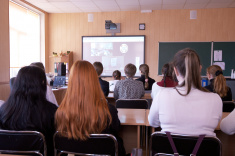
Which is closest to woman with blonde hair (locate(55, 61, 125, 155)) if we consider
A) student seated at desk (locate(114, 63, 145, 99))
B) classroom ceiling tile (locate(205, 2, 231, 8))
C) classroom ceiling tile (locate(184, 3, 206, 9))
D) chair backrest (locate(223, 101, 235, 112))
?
student seated at desk (locate(114, 63, 145, 99))

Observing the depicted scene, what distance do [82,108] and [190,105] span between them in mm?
690

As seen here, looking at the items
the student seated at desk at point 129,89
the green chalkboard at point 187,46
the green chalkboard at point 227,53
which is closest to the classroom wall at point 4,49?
the student seated at desk at point 129,89

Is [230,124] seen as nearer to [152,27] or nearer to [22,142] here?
[22,142]

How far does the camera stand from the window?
193 inches

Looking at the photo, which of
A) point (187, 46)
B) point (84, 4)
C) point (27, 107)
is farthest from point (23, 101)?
point (187, 46)

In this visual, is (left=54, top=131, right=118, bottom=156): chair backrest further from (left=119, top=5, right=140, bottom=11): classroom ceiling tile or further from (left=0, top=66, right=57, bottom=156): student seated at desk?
(left=119, top=5, right=140, bottom=11): classroom ceiling tile

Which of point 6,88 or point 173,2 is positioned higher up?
point 173,2

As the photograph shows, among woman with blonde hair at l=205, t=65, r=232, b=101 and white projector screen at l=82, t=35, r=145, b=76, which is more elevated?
white projector screen at l=82, t=35, r=145, b=76

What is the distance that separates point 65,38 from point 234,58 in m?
4.97

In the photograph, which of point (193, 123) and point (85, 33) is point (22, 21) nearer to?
point (85, 33)

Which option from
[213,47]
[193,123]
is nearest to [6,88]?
[193,123]

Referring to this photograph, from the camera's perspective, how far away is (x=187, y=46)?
5840mm

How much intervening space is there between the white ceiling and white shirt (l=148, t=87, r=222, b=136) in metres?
4.39

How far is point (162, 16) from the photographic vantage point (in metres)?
5.88
